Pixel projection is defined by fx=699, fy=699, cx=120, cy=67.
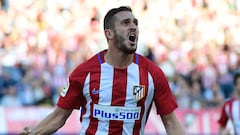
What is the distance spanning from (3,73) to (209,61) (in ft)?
15.5

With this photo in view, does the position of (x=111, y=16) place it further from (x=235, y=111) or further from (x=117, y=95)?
(x=235, y=111)

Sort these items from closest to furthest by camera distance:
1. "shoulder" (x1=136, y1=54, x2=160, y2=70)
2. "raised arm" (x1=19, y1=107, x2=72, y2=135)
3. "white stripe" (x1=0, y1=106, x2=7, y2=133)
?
1. "shoulder" (x1=136, y1=54, x2=160, y2=70)
2. "raised arm" (x1=19, y1=107, x2=72, y2=135)
3. "white stripe" (x1=0, y1=106, x2=7, y2=133)

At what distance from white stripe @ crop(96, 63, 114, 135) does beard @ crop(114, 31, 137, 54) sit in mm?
230

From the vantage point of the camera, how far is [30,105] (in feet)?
46.6

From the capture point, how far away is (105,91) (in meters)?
5.57

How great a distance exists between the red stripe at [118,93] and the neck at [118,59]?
0.05m

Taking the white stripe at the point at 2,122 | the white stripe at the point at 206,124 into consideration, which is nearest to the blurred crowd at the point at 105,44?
the white stripe at the point at 2,122

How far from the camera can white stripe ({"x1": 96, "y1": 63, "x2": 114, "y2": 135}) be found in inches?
218

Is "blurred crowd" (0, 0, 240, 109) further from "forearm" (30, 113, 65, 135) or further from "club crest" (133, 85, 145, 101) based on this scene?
"club crest" (133, 85, 145, 101)

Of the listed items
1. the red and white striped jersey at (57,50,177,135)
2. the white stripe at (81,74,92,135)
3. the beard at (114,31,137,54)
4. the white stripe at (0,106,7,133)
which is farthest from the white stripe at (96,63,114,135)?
the white stripe at (0,106,7,133)

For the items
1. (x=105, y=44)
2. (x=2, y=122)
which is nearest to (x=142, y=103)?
(x=2, y=122)

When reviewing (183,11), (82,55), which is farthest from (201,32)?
(82,55)

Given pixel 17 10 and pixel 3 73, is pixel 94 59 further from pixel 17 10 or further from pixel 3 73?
pixel 17 10

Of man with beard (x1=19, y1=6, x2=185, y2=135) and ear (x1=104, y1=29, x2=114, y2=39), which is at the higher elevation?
ear (x1=104, y1=29, x2=114, y2=39)
